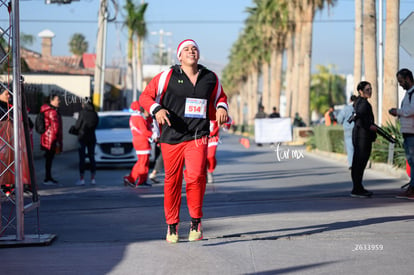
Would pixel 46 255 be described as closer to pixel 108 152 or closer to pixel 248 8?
pixel 108 152

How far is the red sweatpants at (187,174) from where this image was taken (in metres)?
7.10

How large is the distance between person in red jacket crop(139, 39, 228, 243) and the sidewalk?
34 cm

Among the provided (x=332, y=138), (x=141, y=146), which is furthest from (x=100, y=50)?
(x=141, y=146)

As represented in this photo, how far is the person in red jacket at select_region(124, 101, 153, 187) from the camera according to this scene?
48.1ft

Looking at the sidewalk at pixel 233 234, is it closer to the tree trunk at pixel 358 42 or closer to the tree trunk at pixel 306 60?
the tree trunk at pixel 358 42

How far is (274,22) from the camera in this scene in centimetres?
5809

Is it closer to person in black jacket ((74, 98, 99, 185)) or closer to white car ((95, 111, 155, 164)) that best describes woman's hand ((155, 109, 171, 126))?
person in black jacket ((74, 98, 99, 185))

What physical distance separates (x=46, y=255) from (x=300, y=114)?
133ft

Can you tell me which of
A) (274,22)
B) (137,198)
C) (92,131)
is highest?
(274,22)

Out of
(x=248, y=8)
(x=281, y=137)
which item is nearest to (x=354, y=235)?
(x=281, y=137)

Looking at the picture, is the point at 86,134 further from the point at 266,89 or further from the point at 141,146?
the point at 266,89

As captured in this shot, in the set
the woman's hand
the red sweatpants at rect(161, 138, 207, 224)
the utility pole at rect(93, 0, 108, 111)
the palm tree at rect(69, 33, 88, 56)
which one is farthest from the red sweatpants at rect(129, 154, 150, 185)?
the palm tree at rect(69, 33, 88, 56)

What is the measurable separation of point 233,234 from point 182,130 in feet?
3.97

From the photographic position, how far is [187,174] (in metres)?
7.15
